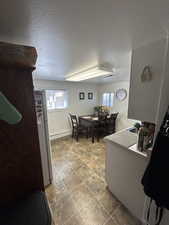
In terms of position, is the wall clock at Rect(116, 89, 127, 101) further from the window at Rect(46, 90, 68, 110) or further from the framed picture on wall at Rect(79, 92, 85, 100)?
the window at Rect(46, 90, 68, 110)

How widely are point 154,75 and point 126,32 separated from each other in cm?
A: 49

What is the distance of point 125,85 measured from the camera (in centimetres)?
400

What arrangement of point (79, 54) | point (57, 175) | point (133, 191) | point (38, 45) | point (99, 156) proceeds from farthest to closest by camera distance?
point (99, 156) → point (57, 175) → point (79, 54) → point (133, 191) → point (38, 45)

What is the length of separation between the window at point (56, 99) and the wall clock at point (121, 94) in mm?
2187

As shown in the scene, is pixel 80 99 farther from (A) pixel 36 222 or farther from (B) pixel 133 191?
(A) pixel 36 222

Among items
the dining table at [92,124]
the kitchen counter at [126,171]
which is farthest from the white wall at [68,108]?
the kitchen counter at [126,171]

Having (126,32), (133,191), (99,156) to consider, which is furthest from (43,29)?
(99,156)

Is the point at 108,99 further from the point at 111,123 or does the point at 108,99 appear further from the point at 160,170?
the point at 160,170

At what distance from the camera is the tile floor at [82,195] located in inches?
52.8

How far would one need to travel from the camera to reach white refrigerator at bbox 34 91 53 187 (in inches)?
65.7

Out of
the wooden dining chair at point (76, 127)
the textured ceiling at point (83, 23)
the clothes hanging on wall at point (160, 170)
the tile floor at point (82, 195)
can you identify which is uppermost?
the textured ceiling at point (83, 23)

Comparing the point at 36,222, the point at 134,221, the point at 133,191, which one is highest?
the point at 36,222

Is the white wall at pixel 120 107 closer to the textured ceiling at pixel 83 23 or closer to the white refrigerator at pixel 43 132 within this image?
the textured ceiling at pixel 83 23

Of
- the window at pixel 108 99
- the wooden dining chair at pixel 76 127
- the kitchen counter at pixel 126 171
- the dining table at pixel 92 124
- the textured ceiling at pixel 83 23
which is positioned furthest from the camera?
the window at pixel 108 99
